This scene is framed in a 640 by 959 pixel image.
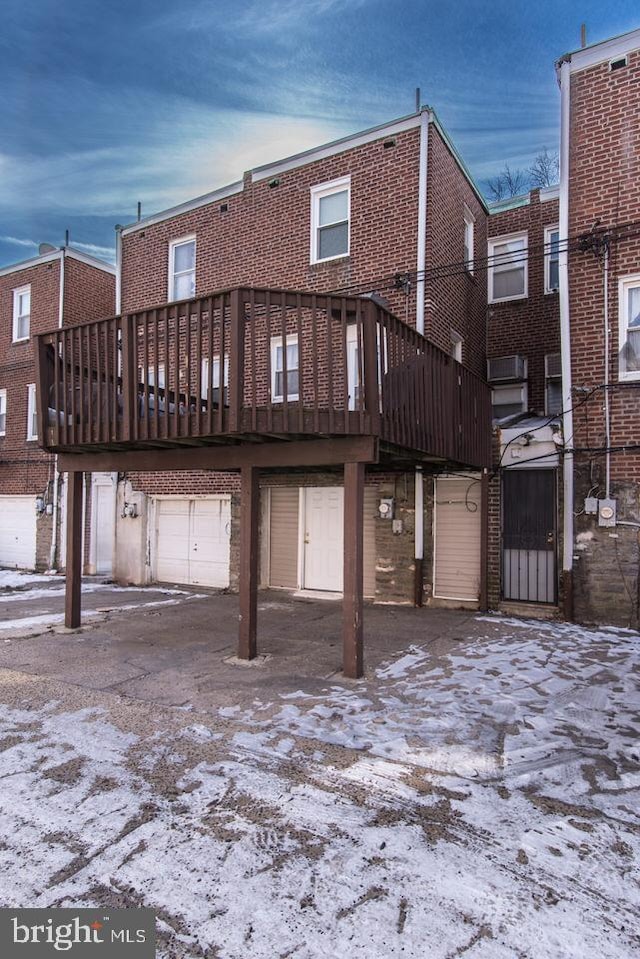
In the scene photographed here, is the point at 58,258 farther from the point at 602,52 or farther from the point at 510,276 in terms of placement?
the point at 602,52

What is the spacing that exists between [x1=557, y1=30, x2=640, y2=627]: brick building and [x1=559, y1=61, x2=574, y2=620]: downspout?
0.01 meters

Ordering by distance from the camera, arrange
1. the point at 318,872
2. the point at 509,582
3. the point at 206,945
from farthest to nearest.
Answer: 1. the point at 509,582
2. the point at 318,872
3. the point at 206,945

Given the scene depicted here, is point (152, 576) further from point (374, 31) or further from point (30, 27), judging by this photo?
point (374, 31)

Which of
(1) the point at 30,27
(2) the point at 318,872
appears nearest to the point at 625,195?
(2) the point at 318,872

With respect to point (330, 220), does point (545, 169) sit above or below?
above

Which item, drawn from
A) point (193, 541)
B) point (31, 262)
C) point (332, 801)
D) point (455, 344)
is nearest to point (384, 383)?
point (332, 801)

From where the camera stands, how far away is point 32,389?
1513cm

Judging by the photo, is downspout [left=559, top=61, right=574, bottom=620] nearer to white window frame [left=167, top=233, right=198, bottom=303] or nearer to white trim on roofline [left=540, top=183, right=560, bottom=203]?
white trim on roofline [left=540, top=183, right=560, bottom=203]

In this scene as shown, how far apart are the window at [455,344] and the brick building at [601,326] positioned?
2.27m

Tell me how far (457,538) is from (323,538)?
2353mm

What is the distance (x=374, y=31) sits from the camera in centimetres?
984

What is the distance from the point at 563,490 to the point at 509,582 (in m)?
1.59

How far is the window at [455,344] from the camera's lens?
10.3m

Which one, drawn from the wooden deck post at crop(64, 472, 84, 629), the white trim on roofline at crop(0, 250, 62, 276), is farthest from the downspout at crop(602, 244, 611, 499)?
the white trim on roofline at crop(0, 250, 62, 276)
